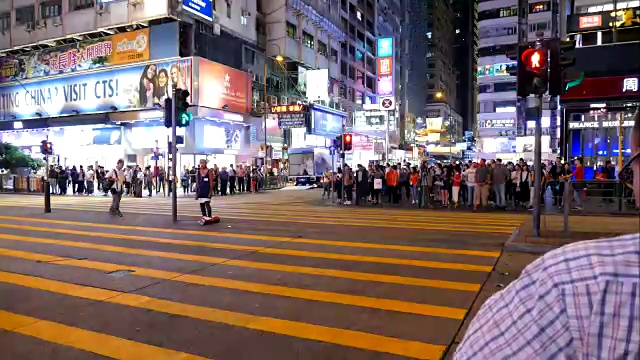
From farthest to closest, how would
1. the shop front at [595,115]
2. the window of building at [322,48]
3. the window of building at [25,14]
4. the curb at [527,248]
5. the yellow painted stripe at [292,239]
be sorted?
the window of building at [322,48], the window of building at [25,14], the shop front at [595,115], the yellow painted stripe at [292,239], the curb at [527,248]

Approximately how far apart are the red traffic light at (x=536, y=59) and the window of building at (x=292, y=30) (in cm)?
3693

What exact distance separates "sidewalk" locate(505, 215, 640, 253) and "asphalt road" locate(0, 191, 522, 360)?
470mm

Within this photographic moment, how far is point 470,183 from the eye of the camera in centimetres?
1789

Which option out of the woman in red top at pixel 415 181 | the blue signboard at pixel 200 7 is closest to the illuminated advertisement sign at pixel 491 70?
the blue signboard at pixel 200 7

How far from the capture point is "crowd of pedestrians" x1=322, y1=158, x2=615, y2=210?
1744 cm

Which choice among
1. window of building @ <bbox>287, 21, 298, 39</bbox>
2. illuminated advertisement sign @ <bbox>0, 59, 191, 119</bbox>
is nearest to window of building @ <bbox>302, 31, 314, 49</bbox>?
window of building @ <bbox>287, 21, 298, 39</bbox>

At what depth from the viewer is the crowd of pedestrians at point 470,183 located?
1744 cm

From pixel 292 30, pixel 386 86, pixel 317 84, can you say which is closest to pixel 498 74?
pixel 386 86

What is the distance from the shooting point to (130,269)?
775cm

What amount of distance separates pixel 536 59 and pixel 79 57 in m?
37.1

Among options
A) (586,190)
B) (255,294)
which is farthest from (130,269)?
(586,190)

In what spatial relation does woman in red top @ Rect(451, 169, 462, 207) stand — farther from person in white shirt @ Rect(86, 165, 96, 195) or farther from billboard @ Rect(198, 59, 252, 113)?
person in white shirt @ Rect(86, 165, 96, 195)

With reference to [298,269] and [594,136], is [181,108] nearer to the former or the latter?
[298,269]

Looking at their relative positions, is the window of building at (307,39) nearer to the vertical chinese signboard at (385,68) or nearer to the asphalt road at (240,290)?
the vertical chinese signboard at (385,68)
